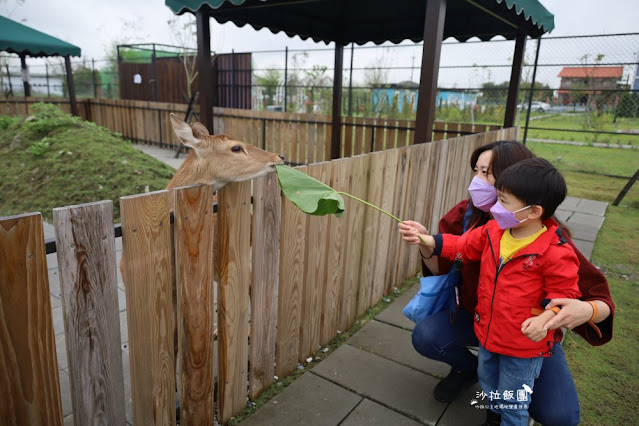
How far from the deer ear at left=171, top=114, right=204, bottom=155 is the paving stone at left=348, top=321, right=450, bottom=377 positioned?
195 cm

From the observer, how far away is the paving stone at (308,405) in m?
2.71

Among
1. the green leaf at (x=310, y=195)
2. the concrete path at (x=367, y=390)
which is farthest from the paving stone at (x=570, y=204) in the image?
the green leaf at (x=310, y=195)

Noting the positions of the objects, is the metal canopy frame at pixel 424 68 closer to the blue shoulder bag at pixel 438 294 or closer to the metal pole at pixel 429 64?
the metal pole at pixel 429 64

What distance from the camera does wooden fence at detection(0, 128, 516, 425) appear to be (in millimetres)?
1633

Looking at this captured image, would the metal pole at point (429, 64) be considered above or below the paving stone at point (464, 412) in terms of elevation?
above

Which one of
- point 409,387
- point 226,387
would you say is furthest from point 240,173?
point 409,387

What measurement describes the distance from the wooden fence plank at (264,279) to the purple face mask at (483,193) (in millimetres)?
1147

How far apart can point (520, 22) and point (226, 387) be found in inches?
265

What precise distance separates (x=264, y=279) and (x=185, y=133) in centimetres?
109

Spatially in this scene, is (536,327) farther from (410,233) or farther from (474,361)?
(474,361)

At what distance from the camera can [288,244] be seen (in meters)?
2.89

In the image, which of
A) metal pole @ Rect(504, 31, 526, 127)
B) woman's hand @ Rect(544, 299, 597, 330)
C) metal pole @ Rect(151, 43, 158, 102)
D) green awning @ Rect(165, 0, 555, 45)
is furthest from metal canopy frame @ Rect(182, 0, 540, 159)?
metal pole @ Rect(151, 43, 158, 102)

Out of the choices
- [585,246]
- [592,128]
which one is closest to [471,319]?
[585,246]

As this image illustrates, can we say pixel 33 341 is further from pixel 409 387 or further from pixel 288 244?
pixel 409 387
